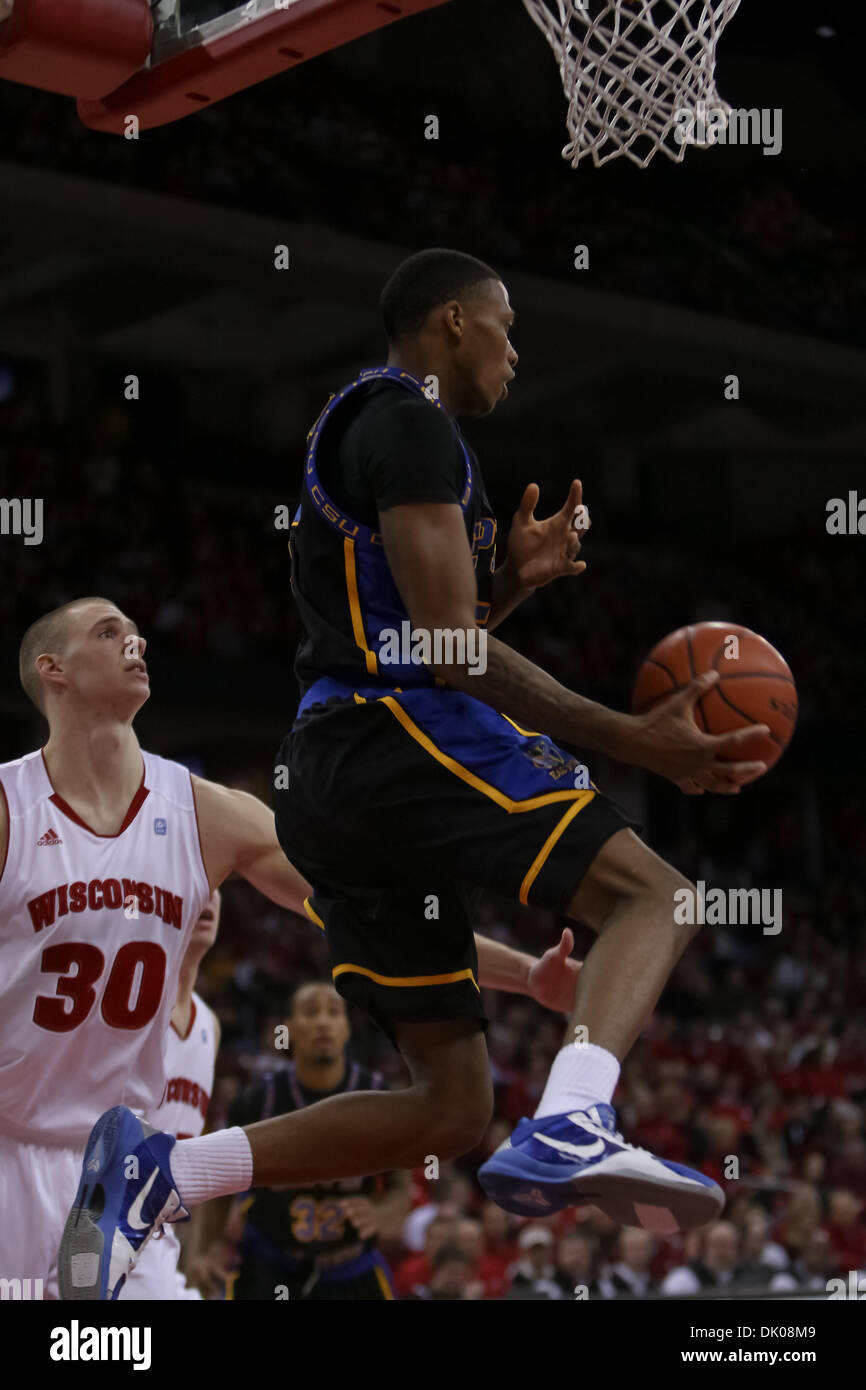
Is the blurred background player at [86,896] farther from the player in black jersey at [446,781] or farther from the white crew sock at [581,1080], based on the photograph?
the white crew sock at [581,1080]

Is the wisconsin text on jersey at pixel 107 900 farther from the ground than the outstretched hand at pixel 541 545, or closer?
closer

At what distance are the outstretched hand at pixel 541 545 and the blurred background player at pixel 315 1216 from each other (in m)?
2.89

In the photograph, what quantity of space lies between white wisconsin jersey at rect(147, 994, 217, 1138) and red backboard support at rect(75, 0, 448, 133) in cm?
300

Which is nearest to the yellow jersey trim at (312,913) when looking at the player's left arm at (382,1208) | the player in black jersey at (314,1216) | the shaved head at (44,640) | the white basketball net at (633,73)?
the shaved head at (44,640)

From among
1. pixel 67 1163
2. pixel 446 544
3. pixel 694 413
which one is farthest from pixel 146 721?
pixel 446 544

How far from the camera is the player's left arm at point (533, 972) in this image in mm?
4148

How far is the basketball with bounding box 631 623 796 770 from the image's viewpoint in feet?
11.6

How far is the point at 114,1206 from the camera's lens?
350 cm

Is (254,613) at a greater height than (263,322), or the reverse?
(263,322)

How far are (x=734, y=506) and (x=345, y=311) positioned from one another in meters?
5.77

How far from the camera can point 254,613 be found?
15125 millimetres

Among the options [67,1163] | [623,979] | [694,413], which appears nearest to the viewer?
[623,979]

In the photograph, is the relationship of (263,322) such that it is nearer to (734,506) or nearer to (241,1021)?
(734,506)
